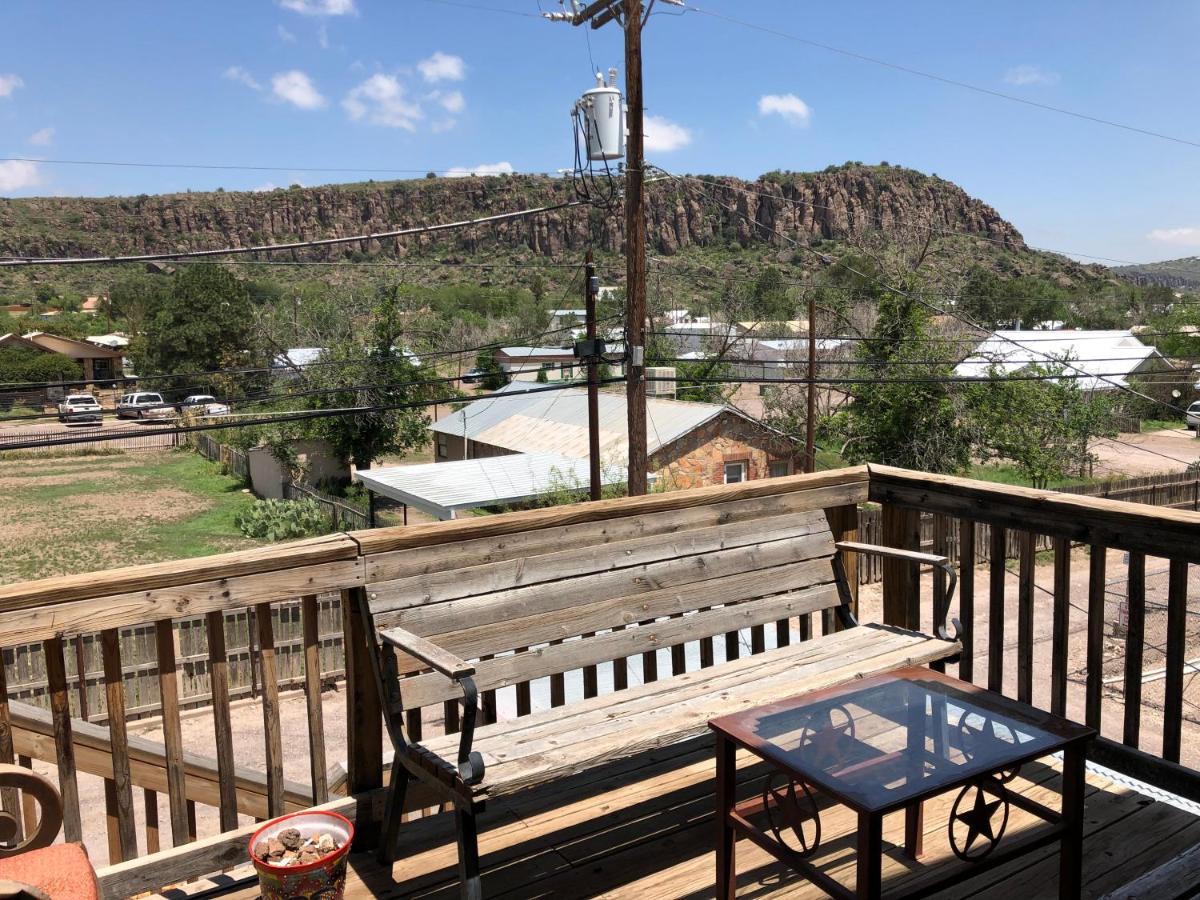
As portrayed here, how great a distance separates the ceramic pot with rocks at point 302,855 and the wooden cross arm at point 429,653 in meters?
0.49

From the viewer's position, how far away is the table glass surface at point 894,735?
2.10 metres

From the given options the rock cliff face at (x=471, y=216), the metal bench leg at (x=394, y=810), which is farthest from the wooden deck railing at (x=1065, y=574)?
the rock cliff face at (x=471, y=216)

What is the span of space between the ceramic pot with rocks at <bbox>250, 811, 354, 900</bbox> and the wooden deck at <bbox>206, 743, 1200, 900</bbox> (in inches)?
10.6

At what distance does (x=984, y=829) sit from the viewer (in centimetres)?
237

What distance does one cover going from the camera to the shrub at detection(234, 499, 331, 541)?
73.7ft

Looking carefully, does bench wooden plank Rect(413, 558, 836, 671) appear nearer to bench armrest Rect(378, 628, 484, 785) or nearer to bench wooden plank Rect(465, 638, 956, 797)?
bench armrest Rect(378, 628, 484, 785)

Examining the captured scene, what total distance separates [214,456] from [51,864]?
36828mm

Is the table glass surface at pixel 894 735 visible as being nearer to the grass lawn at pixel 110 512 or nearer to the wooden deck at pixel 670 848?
the wooden deck at pixel 670 848

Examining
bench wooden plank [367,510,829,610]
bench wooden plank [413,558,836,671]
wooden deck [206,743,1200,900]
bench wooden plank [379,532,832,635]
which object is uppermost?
bench wooden plank [367,510,829,610]

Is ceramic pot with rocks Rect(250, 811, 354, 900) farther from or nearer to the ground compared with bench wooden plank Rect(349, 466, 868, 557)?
nearer to the ground

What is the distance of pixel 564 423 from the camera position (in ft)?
76.8

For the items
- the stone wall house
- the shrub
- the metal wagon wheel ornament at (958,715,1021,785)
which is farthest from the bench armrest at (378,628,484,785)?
the shrub

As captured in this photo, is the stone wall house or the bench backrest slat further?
the stone wall house

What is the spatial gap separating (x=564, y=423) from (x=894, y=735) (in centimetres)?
2121
